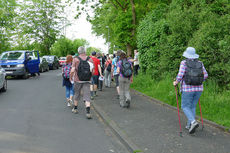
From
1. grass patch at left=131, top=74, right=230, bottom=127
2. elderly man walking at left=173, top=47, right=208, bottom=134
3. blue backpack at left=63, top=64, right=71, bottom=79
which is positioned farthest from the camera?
blue backpack at left=63, top=64, right=71, bottom=79

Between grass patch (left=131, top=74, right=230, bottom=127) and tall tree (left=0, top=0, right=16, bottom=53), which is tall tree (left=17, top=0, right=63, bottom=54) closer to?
tall tree (left=0, top=0, right=16, bottom=53)

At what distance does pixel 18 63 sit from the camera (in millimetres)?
19922

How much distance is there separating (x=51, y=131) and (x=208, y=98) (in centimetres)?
507

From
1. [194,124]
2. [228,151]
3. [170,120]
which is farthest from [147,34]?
[228,151]

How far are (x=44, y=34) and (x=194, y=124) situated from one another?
5454cm

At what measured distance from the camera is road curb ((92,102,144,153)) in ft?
17.1

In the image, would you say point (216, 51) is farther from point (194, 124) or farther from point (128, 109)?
point (194, 124)


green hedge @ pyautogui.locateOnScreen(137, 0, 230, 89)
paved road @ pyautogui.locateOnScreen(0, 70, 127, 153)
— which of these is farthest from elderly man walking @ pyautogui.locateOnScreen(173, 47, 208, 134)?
green hedge @ pyautogui.locateOnScreen(137, 0, 230, 89)

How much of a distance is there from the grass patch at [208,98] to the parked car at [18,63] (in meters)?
9.70

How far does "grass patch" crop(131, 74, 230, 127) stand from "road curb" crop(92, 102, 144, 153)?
96.8 inches

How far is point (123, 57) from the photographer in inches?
370

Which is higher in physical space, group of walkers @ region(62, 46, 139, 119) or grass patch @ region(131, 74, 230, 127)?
group of walkers @ region(62, 46, 139, 119)

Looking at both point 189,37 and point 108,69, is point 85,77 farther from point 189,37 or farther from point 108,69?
point 108,69

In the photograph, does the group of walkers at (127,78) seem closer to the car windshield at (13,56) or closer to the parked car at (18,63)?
the parked car at (18,63)
